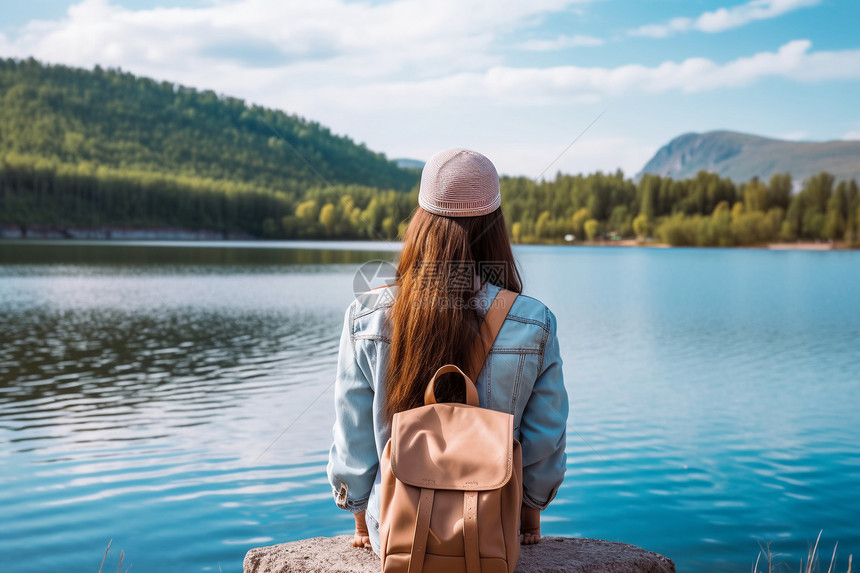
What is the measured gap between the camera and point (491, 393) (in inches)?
84.0

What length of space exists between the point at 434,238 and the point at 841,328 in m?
19.7

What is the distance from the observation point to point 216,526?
5781 mm

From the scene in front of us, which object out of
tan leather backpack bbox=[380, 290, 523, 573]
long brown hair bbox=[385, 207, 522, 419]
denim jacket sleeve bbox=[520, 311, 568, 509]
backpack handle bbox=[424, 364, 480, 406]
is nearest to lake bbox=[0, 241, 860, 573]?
long brown hair bbox=[385, 207, 522, 419]

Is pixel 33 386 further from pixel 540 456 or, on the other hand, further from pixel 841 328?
pixel 841 328

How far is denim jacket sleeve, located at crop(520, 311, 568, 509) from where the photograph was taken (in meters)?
2.18

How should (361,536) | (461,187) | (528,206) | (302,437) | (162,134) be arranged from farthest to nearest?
(162,134), (528,206), (302,437), (361,536), (461,187)

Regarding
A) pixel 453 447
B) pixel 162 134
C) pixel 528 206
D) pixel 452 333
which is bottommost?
pixel 453 447

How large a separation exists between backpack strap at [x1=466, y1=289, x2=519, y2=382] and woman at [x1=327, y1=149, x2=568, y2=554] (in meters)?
0.02

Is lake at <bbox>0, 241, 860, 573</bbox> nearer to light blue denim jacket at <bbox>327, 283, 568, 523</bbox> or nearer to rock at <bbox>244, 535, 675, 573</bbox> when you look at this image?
light blue denim jacket at <bbox>327, 283, 568, 523</bbox>

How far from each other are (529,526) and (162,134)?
150810 millimetres

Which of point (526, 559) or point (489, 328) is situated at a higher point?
point (489, 328)

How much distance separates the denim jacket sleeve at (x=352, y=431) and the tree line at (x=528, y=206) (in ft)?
261

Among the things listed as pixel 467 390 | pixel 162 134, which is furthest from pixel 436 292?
pixel 162 134

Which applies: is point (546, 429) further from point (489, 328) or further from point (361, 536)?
point (361, 536)
